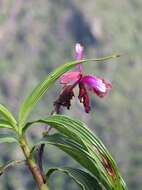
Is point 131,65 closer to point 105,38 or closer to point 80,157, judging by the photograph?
point 105,38

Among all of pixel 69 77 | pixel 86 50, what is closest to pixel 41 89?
pixel 69 77

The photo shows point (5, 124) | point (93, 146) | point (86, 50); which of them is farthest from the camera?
point (86, 50)

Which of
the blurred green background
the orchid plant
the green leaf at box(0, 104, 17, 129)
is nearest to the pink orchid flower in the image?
the orchid plant

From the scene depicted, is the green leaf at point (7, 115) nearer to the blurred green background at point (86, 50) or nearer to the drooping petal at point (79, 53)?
the drooping petal at point (79, 53)

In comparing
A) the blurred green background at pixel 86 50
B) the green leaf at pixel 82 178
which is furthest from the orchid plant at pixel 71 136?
the blurred green background at pixel 86 50

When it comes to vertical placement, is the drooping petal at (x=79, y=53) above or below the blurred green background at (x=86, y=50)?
below

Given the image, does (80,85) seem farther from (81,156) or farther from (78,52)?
(81,156)
